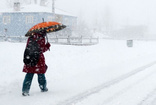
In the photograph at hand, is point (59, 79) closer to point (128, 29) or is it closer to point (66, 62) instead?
point (66, 62)

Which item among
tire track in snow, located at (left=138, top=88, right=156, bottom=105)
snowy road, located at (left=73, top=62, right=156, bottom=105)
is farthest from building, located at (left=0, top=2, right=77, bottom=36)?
tire track in snow, located at (left=138, top=88, right=156, bottom=105)

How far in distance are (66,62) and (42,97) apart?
238 inches

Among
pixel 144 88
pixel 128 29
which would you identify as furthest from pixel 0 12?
pixel 128 29

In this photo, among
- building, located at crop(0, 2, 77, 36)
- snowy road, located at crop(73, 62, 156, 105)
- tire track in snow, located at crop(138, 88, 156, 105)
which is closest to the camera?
tire track in snow, located at crop(138, 88, 156, 105)

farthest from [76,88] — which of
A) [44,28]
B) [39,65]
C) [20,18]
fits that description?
[20,18]

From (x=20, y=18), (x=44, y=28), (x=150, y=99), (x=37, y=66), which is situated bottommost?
(x=150, y=99)

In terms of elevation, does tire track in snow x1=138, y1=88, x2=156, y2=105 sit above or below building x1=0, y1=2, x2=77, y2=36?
below

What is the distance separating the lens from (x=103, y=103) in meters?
5.45

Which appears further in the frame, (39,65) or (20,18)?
(20,18)

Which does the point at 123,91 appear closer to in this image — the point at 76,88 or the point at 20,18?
the point at 76,88

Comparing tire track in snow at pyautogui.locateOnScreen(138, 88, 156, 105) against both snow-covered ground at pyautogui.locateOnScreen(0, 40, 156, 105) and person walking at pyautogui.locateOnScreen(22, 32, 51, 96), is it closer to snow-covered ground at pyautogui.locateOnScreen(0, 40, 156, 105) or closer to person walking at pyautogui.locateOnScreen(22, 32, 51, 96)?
snow-covered ground at pyautogui.locateOnScreen(0, 40, 156, 105)

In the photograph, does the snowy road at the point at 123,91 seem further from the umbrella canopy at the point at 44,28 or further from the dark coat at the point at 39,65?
the umbrella canopy at the point at 44,28

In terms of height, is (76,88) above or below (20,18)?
below

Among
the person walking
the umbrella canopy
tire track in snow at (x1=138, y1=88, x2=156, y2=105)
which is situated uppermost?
the umbrella canopy
